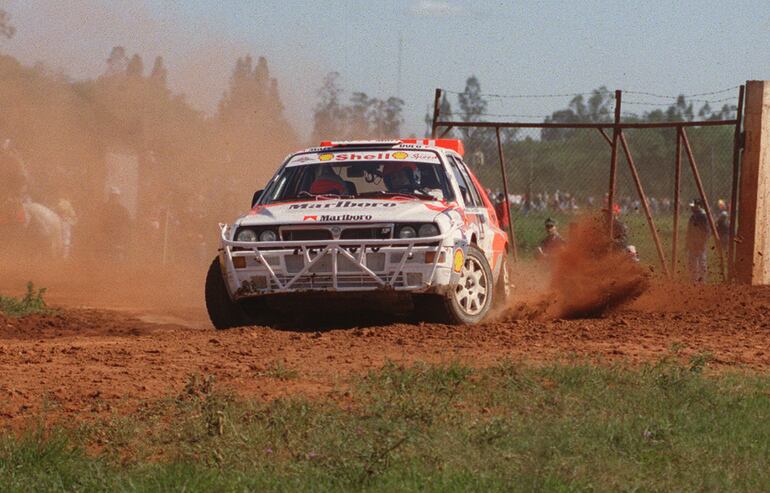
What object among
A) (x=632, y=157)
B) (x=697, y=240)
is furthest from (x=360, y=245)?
(x=632, y=157)

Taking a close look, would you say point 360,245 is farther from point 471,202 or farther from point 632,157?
point 632,157

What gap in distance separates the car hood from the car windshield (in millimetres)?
436

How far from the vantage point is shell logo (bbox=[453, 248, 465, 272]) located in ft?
34.5

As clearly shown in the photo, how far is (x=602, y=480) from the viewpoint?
550 centimetres

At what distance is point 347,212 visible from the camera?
1053cm

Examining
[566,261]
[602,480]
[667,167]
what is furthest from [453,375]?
[667,167]

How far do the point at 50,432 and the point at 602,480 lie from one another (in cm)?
268

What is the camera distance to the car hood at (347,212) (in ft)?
34.2

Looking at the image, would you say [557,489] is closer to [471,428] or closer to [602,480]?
[602,480]

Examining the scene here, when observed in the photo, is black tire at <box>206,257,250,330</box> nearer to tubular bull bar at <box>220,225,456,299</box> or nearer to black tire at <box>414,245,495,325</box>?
tubular bull bar at <box>220,225,456,299</box>

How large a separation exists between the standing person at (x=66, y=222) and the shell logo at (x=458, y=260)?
1560 centimetres

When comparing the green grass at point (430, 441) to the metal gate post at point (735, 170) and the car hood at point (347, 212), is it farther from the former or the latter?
the metal gate post at point (735, 170)

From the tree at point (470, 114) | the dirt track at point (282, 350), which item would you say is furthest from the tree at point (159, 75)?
the dirt track at point (282, 350)

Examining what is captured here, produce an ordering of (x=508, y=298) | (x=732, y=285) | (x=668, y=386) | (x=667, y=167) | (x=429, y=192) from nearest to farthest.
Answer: (x=668, y=386) → (x=429, y=192) → (x=508, y=298) → (x=732, y=285) → (x=667, y=167)
